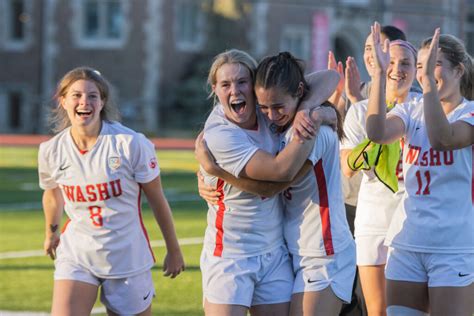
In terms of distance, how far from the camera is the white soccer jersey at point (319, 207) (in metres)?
5.14

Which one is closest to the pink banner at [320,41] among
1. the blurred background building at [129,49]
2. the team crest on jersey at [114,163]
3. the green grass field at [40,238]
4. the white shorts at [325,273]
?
the blurred background building at [129,49]

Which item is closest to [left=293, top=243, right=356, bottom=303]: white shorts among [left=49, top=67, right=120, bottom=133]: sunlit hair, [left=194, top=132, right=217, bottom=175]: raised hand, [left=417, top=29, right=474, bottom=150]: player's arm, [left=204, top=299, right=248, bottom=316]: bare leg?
[left=204, top=299, right=248, bottom=316]: bare leg

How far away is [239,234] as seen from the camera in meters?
5.20

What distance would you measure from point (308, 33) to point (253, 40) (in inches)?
128

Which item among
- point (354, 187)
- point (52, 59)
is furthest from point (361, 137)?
point (52, 59)

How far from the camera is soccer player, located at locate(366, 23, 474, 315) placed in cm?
528

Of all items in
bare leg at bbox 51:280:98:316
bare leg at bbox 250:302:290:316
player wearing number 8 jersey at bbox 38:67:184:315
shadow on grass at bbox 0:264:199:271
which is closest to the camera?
bare leg at bbox 250:302:290:316

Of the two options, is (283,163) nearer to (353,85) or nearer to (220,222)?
(220,222)

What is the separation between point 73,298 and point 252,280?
3.99ft

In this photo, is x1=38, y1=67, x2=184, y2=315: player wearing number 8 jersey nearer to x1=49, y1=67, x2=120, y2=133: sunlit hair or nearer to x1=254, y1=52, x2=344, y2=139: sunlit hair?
x1=49, y1=67, x2=120, y2=133: sunlit hair

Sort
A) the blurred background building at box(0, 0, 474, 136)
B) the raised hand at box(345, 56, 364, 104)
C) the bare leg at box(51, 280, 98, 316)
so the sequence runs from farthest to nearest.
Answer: the blurred background building at box(0, 0, 474, 136) → the raised hand at box(345, 56, 364, 104) → the bare leg at box(51, 280, 98, 316)

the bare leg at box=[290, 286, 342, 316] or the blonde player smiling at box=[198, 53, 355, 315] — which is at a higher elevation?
the blonde player smiling at box=[198, 53, 355, 315]

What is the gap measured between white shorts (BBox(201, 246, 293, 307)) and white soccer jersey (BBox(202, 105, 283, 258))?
1.7 inches

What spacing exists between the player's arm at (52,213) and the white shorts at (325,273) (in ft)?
6.28
